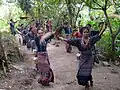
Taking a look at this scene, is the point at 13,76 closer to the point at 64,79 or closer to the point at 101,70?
the point at 64,79

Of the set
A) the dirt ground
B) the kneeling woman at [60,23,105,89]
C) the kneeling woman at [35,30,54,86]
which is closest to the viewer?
the kneeling woman at [60,23,105,89]

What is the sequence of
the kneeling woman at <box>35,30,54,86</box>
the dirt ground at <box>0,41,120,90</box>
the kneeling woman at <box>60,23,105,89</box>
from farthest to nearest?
the kneeling woman at <box>35,30,54,86</box>, the dirt ground at <box>0,41,120,90</box>, the kneeling woman at <box>60,23,105,89</box>

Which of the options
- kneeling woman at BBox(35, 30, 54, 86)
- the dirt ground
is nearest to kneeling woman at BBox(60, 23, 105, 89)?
the dirt ground

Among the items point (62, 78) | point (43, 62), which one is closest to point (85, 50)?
point (43, 62)

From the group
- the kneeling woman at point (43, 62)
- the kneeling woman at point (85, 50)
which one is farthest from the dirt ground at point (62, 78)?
the kneeling woman at point (85, 50)

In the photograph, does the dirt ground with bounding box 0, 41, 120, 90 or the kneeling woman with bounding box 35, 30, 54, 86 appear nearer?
the dirt ground with bounding box 0, 41, 120, 90

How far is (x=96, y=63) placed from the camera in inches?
479

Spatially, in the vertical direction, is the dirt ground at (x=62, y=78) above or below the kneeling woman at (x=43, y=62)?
below

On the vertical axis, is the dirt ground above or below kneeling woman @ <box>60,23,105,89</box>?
below

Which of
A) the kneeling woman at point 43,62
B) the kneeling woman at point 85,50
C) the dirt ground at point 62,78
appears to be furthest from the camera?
the kneeling woman at point 43,62

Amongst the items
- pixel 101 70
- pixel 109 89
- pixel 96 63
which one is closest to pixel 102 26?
pixel 109 89

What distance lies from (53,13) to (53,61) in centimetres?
1343

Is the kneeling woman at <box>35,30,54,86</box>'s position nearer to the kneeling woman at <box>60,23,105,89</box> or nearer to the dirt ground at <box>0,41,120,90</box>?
the dirt ground at <box>0,41,120,90</box>

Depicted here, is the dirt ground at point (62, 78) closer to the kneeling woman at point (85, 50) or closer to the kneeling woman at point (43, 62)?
the kneeling woman at point (43, 62)
